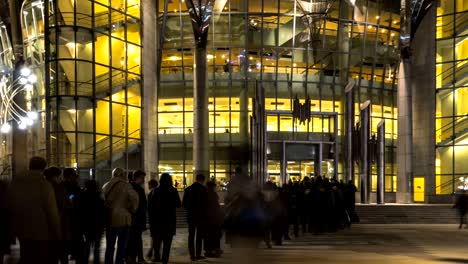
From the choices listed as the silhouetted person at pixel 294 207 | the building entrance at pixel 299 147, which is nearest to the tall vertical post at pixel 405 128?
the building entrance at pixel 299 147

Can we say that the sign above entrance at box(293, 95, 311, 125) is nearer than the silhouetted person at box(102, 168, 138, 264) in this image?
No

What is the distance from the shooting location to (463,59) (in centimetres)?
4894

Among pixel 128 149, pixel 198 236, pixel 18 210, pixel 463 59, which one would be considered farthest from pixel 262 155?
pixel 18 210

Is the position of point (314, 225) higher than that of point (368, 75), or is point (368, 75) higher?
point (368, 75)

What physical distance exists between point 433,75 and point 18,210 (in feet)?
150

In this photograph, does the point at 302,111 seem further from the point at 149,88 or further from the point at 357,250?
the point at 357,250

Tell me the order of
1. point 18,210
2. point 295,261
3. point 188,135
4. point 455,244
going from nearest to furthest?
point 18,210
point 295,261
point 455,244
point 188,135

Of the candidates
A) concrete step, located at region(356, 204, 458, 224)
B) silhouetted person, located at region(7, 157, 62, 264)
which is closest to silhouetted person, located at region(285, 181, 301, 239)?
concrete step, located at region(356, 204, 458, 224)

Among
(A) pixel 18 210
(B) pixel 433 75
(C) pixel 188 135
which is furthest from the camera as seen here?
(B) pixel 433 75

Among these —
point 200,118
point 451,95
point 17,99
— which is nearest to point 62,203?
point 17,99

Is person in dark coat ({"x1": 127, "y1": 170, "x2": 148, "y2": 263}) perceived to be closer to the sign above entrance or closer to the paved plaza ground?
the paved plaza ground

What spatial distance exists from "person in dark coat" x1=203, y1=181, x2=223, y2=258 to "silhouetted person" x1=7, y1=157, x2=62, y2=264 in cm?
741

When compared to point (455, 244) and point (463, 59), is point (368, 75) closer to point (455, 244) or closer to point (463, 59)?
point (463, 59)

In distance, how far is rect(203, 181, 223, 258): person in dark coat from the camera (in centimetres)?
1519
